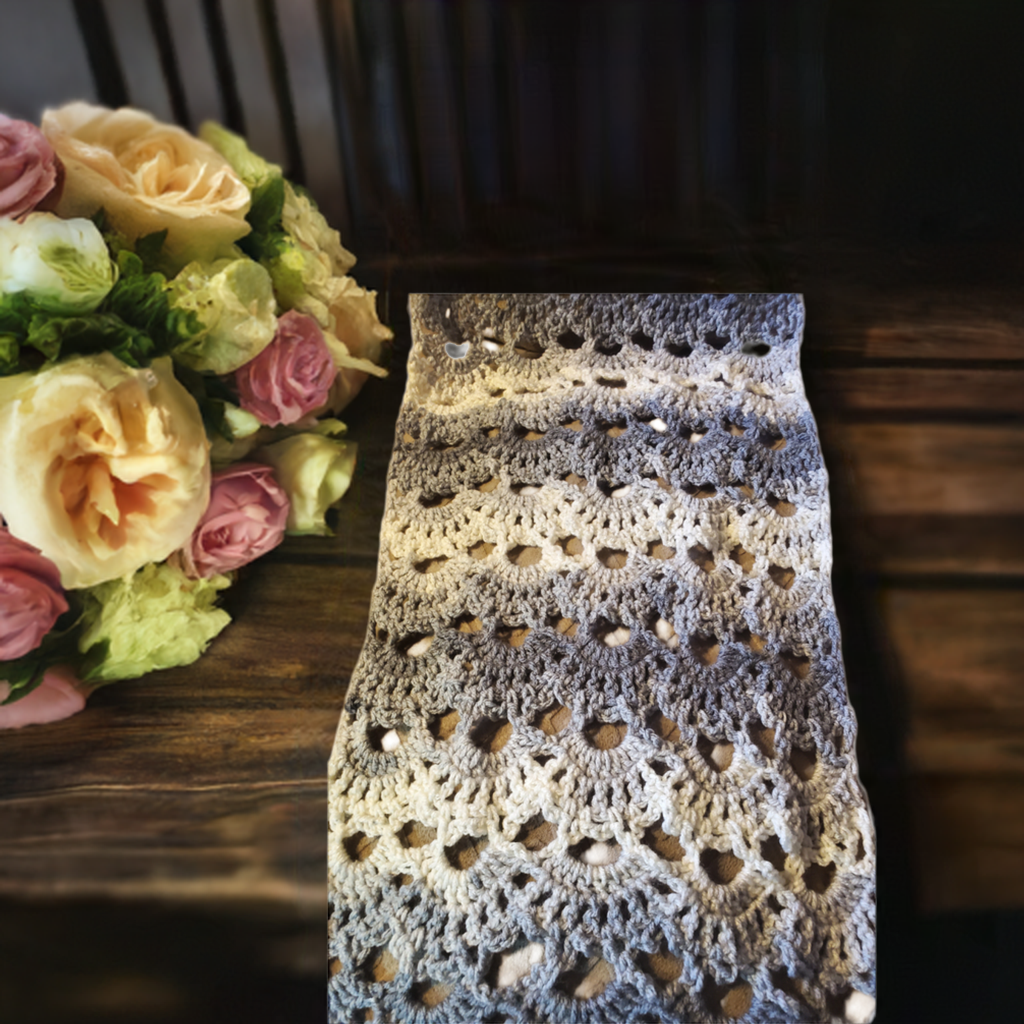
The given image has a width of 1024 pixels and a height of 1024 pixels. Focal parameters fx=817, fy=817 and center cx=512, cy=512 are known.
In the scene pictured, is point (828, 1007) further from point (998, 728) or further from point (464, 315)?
point (464, 315)

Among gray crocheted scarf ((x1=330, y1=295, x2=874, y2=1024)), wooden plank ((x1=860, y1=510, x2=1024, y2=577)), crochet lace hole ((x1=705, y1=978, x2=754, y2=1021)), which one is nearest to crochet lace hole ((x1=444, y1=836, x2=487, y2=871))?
gray crocheted scarf ((x1=330, y1=295, x2=874, y2=1024))

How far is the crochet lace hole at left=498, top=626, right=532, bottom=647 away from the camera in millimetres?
423

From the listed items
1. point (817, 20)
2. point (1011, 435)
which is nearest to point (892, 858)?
point (1011, 435)

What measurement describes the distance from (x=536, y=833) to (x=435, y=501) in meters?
0.19

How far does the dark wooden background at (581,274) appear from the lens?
0.92 ft

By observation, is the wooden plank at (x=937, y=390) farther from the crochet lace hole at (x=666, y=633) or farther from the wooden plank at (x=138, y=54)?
the wooden plank at (x=138, y=54)

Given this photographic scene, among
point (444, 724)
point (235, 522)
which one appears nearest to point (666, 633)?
point (444, 724)

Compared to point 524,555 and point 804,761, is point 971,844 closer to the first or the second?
point 804,761

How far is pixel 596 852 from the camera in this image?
1.22ft

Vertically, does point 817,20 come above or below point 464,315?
above

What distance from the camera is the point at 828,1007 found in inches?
13.0

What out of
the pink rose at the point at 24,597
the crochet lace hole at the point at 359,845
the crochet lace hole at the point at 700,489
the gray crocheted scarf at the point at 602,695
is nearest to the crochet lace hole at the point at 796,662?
the gray crocheted scarf at the point at 602,695

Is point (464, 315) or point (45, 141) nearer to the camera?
point (45, 141)

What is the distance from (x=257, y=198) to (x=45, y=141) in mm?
73
